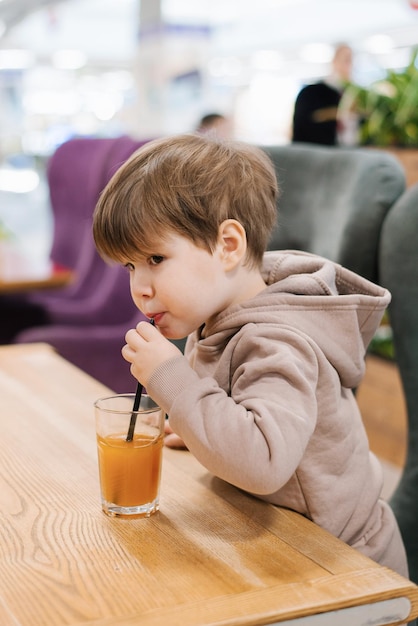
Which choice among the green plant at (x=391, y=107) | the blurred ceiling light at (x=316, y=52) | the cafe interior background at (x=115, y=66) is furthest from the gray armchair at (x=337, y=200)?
the blurred ceiling light at (x=316, y=52)

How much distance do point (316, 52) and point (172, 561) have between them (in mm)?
8779

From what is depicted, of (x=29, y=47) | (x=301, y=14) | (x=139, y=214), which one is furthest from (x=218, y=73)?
(x=139, y=214)

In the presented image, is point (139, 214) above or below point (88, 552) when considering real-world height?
above

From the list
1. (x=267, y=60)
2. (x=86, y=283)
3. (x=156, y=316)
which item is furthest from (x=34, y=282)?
(x=267, y=60)

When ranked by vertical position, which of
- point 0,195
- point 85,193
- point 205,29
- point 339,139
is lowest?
point 0,195

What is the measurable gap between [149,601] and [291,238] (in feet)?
3.68

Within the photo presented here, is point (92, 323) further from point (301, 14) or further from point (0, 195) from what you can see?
point (301, 14)

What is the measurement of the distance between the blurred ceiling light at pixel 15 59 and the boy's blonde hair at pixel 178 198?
829cm

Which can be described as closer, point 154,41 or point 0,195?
point 154,41

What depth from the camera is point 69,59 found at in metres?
9.09

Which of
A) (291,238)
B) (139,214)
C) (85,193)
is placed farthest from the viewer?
(85,193)

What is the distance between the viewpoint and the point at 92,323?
3248mm

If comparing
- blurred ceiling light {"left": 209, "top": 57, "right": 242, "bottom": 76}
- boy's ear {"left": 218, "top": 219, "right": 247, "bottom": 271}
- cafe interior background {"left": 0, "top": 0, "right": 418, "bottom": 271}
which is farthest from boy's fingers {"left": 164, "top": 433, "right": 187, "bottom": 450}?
blurred ceiling light {"left": 209, "top": 57, "right": 242, "bottom": 76}

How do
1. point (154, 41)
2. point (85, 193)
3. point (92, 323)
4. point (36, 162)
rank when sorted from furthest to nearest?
point (36, 162) → point (154, 41) → point (85, 193) → point (92, 323)
